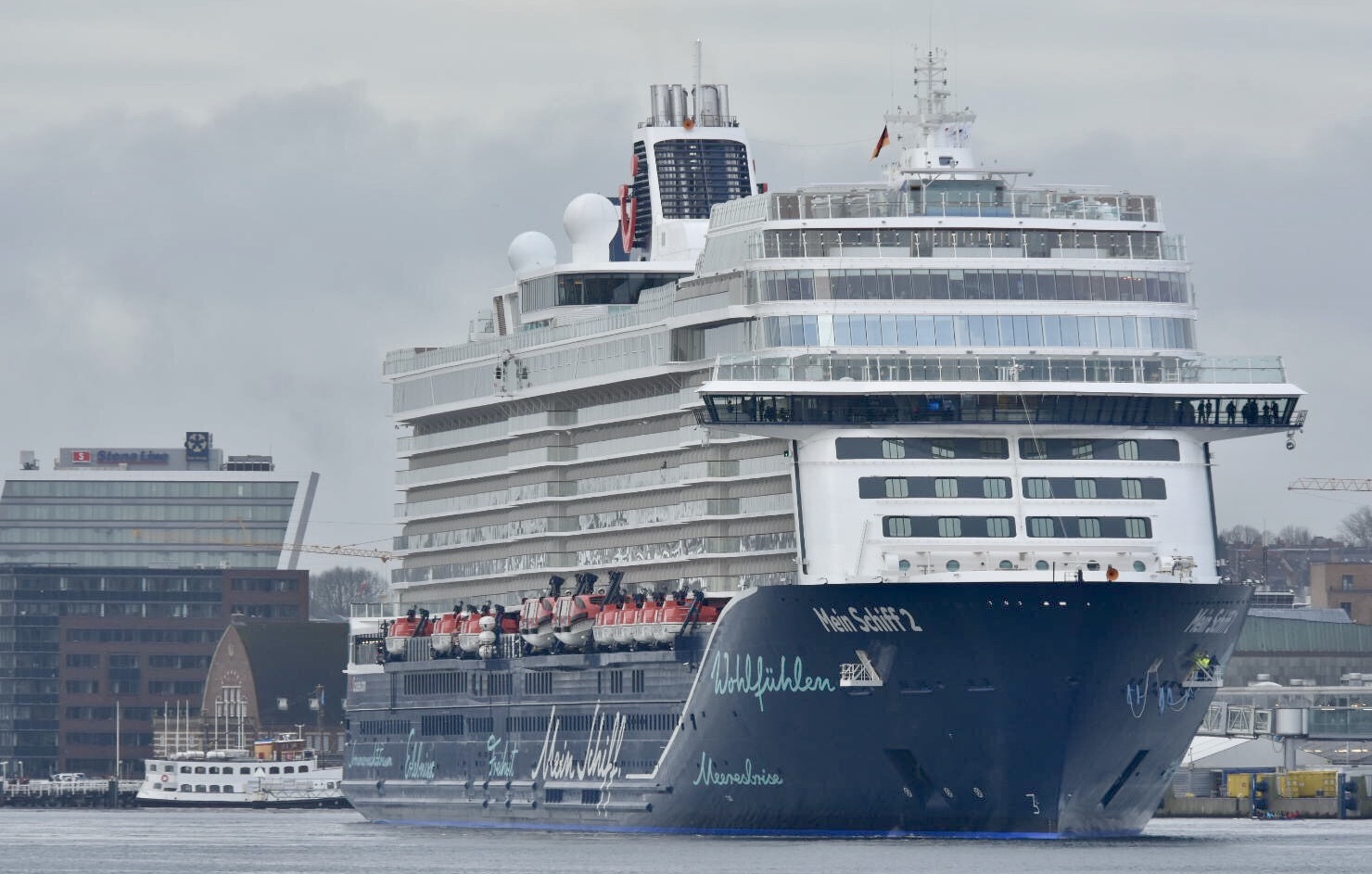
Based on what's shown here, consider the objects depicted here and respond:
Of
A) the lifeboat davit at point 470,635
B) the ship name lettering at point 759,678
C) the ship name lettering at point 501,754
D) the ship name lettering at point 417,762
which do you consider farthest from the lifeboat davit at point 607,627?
the ship name lettering at point 417,762

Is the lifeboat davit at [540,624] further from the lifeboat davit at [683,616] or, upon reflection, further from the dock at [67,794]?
the dock at [67,794]

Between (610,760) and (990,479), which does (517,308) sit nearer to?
(610,760)

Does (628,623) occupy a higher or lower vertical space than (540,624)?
lower

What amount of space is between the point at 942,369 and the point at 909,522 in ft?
13.6

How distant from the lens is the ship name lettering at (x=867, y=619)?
7912cm

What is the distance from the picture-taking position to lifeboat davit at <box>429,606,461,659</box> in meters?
102

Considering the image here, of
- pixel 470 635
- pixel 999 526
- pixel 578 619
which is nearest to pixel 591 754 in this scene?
pixel 578 619

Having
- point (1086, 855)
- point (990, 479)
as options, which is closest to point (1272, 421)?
point (990, 479)

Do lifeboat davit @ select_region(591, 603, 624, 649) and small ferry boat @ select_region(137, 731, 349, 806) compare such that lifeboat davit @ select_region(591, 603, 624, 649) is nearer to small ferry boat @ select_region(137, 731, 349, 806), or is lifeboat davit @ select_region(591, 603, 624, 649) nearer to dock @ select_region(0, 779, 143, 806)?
small ferry boat @ select_region(137, 731, 349, 806)

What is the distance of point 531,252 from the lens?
105438 mm

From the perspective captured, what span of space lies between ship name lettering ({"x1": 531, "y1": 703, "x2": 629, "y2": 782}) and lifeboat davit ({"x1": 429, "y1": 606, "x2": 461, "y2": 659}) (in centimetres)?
740

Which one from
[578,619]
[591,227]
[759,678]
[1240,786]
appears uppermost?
[591,227]

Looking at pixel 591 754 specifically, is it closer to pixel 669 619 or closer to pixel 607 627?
pixel 607 627

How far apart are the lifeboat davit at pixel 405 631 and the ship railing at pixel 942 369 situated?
26027 millimetres
